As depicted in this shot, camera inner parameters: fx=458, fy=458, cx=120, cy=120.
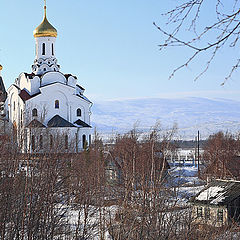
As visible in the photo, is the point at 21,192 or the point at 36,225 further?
the point at 21,192

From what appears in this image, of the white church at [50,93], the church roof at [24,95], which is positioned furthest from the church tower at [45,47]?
the church roof at [24,95]

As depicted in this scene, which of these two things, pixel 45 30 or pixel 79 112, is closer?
pixel 45 30

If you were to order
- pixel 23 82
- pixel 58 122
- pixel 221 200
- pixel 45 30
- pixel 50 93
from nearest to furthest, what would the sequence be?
pixel 221 200 → pixel 58 122 → pixel 50 93 → pixel 45 30 → pixel 23 82

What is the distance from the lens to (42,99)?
36812mm

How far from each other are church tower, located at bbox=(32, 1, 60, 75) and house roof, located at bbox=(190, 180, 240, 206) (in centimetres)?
2191

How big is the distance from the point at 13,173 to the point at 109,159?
71.1ft

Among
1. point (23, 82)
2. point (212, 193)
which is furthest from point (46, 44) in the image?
point (212, 193)

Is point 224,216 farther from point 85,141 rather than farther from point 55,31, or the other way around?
point 55,31

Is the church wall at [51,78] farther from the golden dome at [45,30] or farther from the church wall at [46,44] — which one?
the golden dome at [45,30]

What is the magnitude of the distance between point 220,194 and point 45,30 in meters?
23.2

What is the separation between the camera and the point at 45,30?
37312 millimetres

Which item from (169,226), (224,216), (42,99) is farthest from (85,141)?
(169,226)

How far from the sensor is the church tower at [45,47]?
37.5 meters

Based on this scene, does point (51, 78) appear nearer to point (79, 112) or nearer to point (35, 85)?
point (35, 85)
